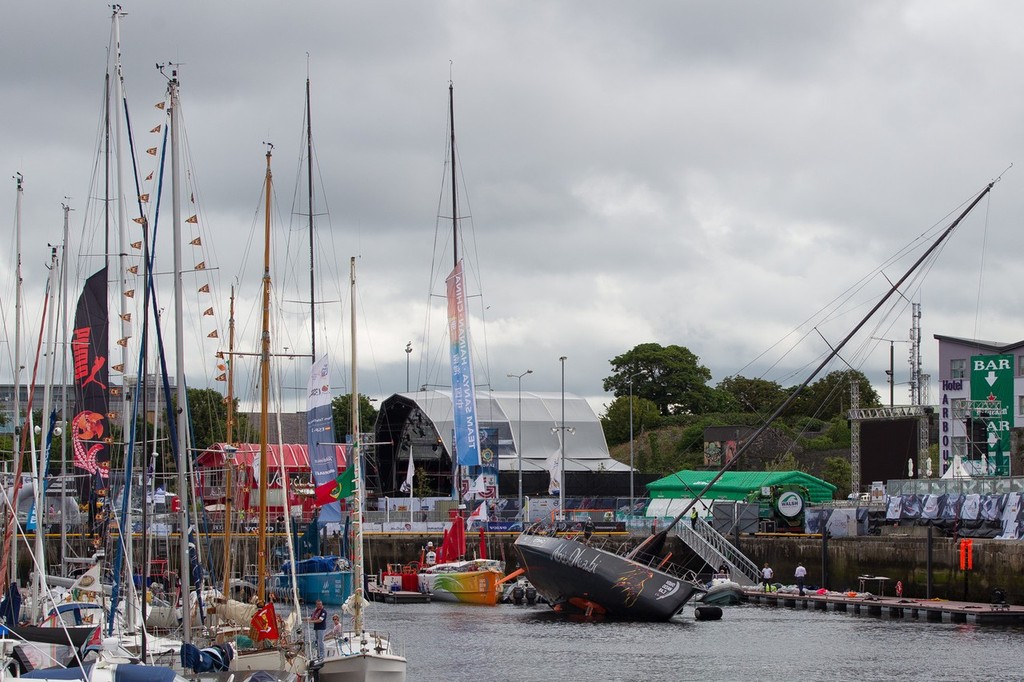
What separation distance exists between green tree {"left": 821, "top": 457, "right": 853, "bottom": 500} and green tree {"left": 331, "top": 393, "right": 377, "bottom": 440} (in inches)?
1705

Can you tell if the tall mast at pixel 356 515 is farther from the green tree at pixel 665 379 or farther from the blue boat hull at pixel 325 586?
the green tree at pixel 665 379

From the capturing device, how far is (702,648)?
157 feet

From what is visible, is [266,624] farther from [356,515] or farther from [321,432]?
[321,432]

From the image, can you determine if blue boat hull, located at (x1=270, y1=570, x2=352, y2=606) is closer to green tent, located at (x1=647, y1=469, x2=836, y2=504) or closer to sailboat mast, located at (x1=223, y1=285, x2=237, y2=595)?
sailboat mast, located at (x1=223, y1=285, x2=237, y2=595)

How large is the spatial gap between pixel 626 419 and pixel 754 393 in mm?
17599

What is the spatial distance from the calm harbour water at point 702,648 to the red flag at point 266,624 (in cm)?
602

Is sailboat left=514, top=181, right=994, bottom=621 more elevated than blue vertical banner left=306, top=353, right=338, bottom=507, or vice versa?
blue vertical banner left=306, top=353, right=338, bottom=507

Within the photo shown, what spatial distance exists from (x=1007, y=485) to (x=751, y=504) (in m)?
18.1

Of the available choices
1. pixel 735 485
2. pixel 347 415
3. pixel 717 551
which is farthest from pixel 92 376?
pixel 347 415

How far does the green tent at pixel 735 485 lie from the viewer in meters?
86.8

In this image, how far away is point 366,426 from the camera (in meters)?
149

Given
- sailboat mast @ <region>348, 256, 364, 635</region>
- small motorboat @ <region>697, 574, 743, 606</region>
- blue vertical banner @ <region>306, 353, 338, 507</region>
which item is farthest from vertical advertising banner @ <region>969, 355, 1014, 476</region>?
sailboat mast @ <region>348, 256, 364, 635</region>

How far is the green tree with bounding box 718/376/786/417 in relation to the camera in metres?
152

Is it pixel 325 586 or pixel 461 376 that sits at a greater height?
pixel 461 376
